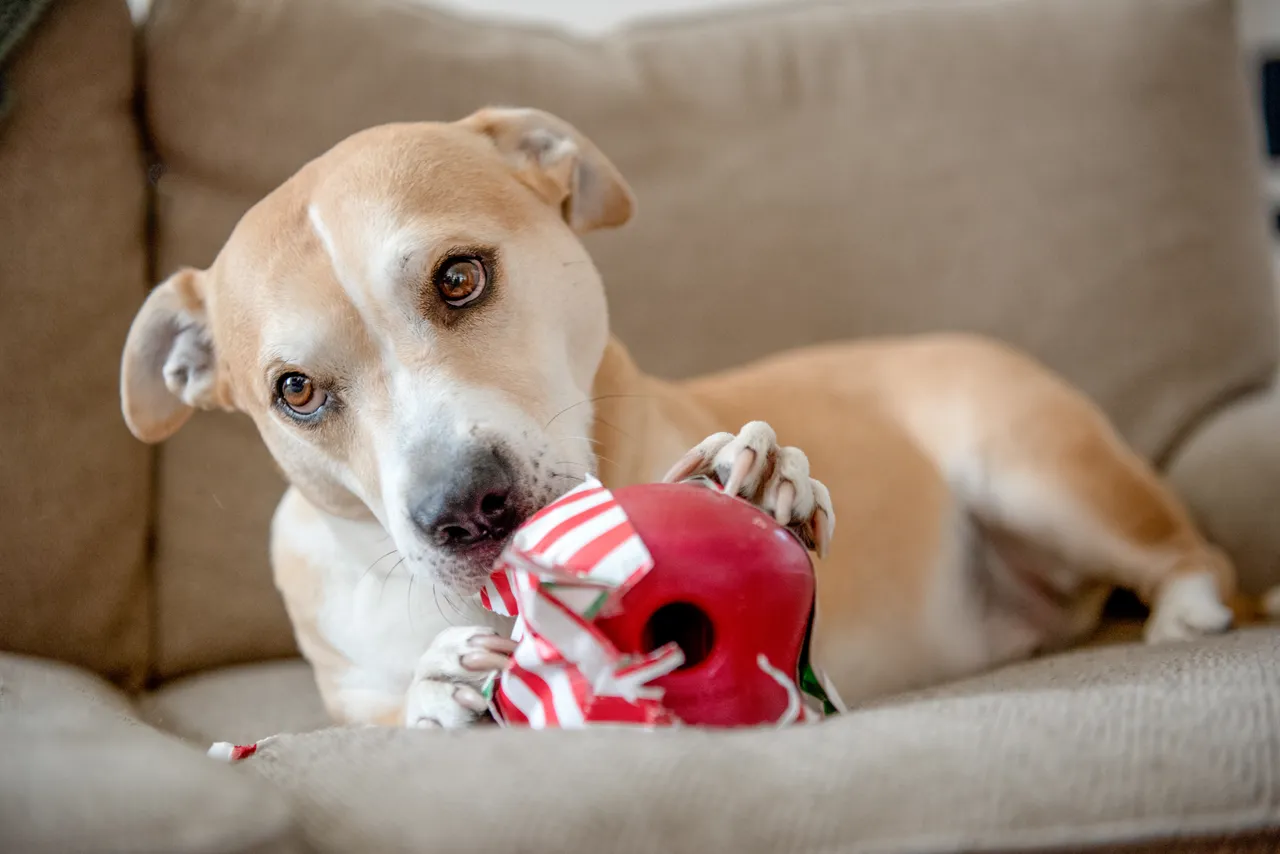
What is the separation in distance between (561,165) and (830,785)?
2.90 feet

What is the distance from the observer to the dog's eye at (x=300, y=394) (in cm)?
115

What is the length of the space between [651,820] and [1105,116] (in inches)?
72.0

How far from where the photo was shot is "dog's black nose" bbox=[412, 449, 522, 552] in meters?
0.99

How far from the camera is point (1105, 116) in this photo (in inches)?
80.5

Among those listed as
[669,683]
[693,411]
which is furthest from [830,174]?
[669,683]

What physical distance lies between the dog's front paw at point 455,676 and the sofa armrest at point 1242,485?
4.55 ft

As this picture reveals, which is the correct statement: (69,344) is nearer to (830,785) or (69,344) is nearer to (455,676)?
(455,676)

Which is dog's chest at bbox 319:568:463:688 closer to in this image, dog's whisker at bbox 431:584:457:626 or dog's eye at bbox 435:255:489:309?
dog's whisker at bbox 431:584:457:626

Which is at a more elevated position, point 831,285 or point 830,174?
point 830,174

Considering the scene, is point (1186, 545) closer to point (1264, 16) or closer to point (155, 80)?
point (155, 80)

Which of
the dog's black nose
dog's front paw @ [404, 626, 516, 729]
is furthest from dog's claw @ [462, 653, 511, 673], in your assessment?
the dog's black nose

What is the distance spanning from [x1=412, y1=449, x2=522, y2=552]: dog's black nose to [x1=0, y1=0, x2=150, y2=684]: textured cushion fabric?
796 mm

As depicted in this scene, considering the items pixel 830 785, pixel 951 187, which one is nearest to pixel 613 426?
pixel 830 785

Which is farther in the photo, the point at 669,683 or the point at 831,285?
the point at 831,285
